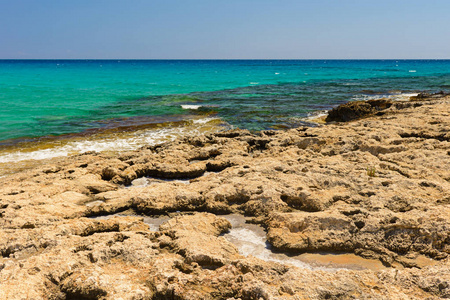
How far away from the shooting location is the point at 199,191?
6.05 m

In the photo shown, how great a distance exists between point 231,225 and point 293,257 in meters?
1.21

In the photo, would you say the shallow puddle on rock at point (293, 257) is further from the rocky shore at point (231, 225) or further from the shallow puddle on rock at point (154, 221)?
the shallow puddle on rock at point (154, 221)

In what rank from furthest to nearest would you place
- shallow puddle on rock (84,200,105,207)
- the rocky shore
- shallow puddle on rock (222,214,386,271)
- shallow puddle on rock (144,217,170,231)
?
shallow puddle on rock (84,200,105,207), shallow puddle on rock (144,217,170,231), shallow puddle on rock (222,214,386,271), the rocky shore

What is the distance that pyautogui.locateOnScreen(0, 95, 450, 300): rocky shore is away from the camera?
334 cm

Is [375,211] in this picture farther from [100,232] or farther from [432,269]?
A: [100,232]

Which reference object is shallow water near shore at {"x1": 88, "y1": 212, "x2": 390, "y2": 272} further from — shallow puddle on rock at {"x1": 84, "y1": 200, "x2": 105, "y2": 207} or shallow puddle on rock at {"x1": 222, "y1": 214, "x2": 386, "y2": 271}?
shallow puddle on rock at {"x1": 84, "y1": 200, "x2": 105, "y2": 207}

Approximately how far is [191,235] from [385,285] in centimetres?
239

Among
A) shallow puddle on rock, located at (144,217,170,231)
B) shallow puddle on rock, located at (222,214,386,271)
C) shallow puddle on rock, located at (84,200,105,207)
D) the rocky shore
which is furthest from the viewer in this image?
shallow puddle on rock, located at (84,200,105,207)

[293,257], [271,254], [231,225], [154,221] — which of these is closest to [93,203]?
[154,221]

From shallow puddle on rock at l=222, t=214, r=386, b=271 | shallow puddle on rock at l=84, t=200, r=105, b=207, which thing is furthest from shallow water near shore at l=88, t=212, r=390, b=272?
shallow puddle on rock at l=84, t=200, r=105, b=207

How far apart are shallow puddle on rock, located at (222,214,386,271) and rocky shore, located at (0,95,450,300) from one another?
0.06m

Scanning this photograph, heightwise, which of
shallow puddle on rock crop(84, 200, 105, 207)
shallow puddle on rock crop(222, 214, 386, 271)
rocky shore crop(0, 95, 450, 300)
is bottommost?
shallow puddle on rock crop(222, 214, 386, 271)

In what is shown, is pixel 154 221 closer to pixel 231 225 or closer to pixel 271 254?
pixel 231 225

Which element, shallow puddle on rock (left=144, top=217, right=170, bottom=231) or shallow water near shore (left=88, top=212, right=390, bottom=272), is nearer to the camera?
shallow water near shore (left=88, top=212, right=390, bottom=272)
